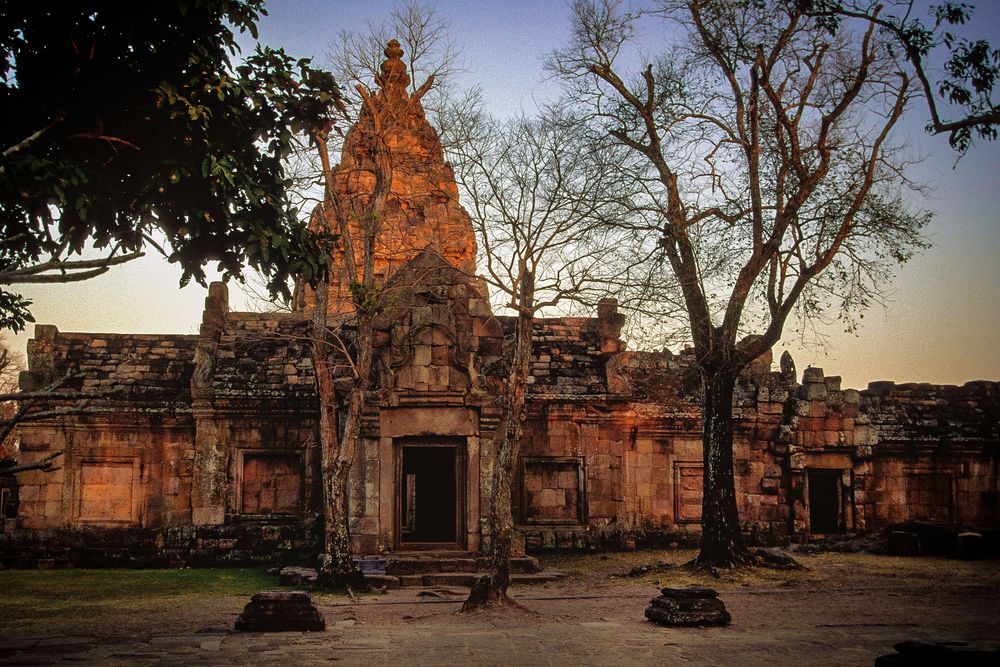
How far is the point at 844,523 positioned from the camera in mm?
21203

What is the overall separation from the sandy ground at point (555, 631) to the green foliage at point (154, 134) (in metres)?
3.72

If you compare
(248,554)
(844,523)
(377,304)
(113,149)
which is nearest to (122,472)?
(248,554)

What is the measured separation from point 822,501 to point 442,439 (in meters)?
10.3

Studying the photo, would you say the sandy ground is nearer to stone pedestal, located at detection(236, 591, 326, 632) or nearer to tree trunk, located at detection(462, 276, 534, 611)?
stone pedestal, located at detection(236, 591, 326, 632)

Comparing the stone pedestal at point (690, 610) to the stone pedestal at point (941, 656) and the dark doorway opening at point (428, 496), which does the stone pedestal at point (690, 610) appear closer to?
the stone pedestal at point (941, 656)

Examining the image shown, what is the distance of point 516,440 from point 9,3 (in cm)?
825

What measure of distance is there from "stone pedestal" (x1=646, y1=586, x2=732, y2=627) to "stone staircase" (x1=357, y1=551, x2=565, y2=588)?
425cm

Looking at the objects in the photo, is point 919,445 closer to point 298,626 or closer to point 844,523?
point 844,523

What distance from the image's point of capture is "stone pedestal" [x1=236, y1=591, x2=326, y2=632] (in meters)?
10.8

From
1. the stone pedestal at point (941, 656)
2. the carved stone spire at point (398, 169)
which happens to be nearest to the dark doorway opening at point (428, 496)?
the carved stone spire at point (398, 169)

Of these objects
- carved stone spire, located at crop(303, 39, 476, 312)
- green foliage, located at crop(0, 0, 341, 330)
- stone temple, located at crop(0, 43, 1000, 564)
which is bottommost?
stone temple, located at crop(0, 43, 1000, 564)

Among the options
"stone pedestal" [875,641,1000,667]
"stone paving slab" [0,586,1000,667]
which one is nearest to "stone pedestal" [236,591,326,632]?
"stone paving slab" [0,586,1000,667]

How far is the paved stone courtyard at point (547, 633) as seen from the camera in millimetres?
9336

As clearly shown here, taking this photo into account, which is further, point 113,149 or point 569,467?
point 569,467
